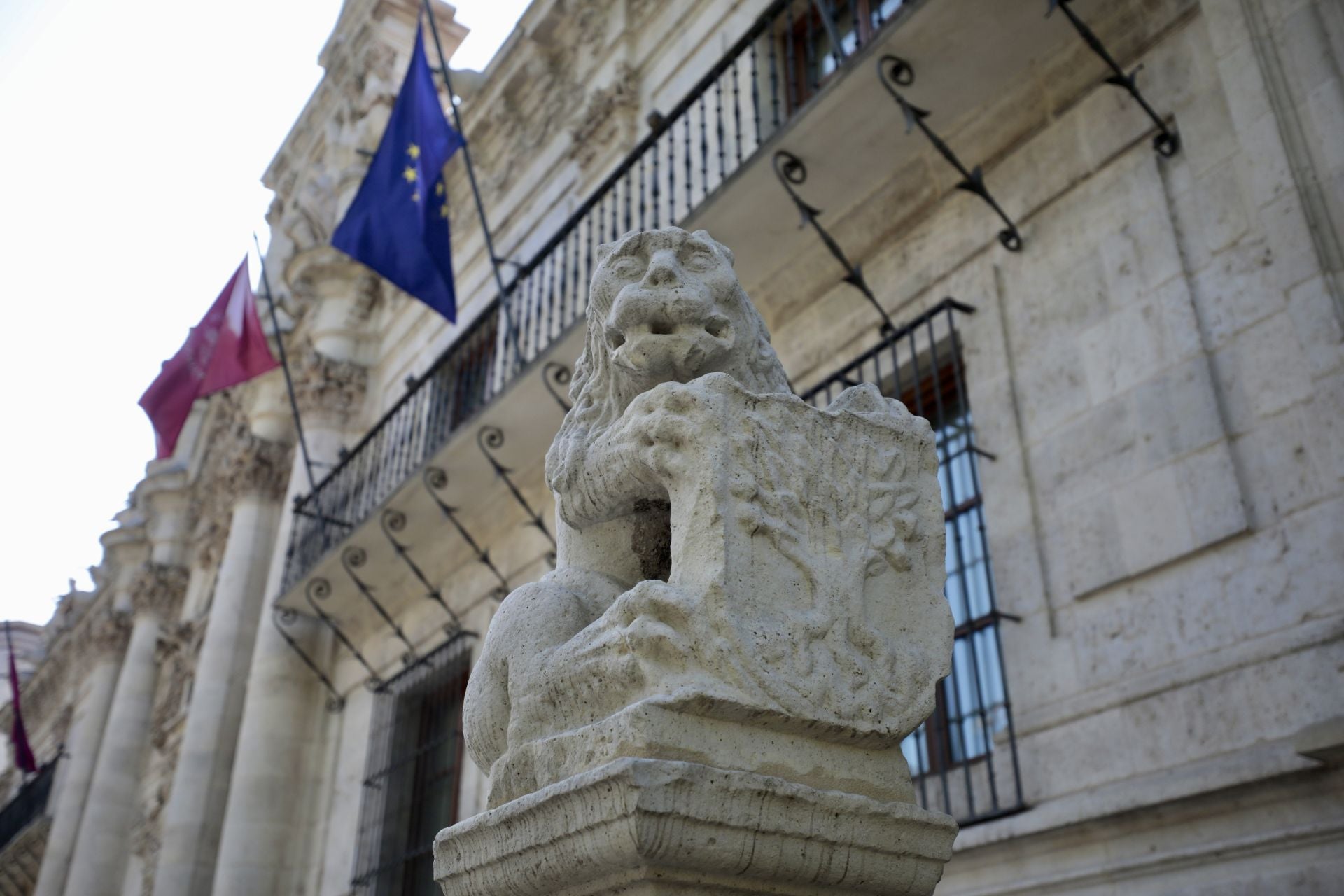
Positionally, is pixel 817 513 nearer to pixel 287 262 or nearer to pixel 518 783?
pixel 518 783

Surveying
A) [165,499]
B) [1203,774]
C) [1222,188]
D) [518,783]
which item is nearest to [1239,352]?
[1222,188]

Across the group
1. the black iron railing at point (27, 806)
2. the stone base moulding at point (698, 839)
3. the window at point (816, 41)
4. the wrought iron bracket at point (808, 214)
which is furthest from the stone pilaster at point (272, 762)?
the black iron railing at point (27, 806)

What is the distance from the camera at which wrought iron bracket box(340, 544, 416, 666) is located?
9695 mm

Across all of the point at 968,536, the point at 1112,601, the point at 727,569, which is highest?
the point at 968,536

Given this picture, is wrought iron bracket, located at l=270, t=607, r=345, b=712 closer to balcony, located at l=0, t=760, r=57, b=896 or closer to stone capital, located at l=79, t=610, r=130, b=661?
stone capital, located at l=79, t=610, r=130, b=661

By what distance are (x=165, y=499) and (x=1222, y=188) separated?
17.6 metres

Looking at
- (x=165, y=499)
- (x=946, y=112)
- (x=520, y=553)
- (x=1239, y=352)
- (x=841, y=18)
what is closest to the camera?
(x=1239, y=352)

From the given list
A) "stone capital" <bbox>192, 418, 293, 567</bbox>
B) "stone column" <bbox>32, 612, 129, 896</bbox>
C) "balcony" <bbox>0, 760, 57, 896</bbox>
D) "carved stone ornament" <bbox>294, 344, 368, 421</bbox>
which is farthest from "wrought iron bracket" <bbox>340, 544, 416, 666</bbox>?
"balcony" <bbox>0, 760, 57, 896</bbox>

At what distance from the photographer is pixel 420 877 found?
357 inches

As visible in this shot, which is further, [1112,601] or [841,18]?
[841,18]

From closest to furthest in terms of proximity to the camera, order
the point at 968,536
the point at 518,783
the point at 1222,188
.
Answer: the point at 518,783, the point at 1222,188, the point at 968,536

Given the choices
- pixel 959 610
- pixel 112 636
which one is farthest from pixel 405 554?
pixel 112 636

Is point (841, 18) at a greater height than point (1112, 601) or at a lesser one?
greater

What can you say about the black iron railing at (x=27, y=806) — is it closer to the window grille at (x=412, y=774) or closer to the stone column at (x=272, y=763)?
the stone column at (x=272, y=763)
